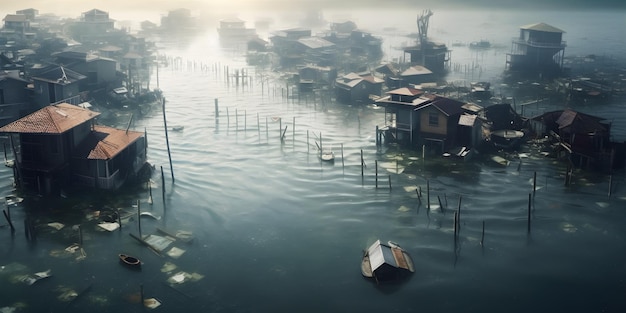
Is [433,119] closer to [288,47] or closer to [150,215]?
[150,215]

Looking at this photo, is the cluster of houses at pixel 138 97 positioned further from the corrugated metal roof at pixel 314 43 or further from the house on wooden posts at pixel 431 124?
the corrugated metal roof at pixel 314 43

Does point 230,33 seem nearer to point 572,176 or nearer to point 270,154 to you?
point 270,154

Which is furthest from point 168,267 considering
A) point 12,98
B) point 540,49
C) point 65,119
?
point 540,49

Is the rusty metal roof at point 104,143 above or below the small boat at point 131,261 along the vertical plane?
above

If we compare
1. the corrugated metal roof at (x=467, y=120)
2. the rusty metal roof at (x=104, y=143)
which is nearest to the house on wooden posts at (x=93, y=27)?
the rusty metal roof at (x=104, y=143)

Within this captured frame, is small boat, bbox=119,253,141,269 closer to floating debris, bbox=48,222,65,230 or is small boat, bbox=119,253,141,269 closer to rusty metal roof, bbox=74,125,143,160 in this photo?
floating debris, bbox=48,222,65,230

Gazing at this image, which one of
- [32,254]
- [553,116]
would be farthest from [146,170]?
[553,116]

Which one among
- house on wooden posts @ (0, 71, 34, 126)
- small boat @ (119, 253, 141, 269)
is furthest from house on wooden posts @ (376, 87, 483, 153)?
house on wooden posts @ (0, 71, 34, 126)
